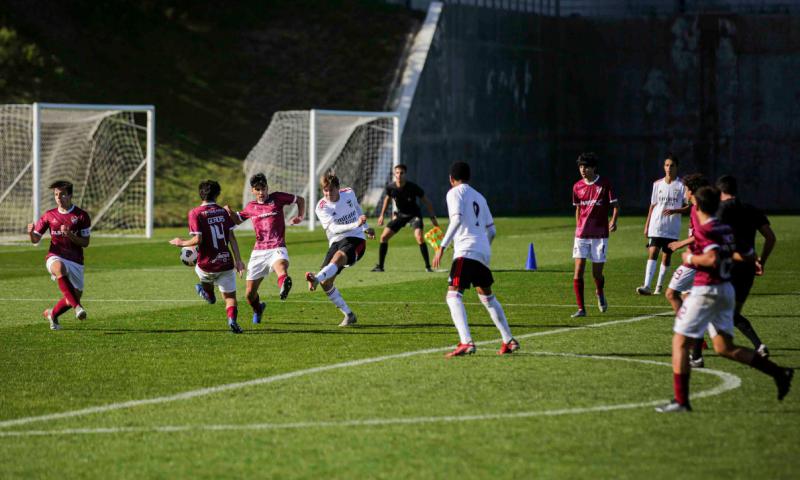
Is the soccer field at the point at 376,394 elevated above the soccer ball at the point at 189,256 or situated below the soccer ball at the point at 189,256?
below

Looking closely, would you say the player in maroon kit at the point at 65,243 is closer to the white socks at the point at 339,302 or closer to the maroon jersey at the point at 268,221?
the maroon jersey at the point at 268,221

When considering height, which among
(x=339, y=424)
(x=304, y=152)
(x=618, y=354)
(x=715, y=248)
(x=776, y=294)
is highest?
(x=304, y=152)

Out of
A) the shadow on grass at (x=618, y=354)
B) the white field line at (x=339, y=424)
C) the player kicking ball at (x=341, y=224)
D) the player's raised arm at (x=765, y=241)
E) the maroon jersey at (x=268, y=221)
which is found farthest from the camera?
the player kicking ball at (x=341, y=224)

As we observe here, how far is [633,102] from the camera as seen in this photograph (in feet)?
168

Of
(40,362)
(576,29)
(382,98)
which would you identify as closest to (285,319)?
(40,362)

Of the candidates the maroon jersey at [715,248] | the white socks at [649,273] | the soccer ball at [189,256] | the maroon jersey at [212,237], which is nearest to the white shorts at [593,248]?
the white socks at [649,273]

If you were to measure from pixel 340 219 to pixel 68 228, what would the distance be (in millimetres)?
3291

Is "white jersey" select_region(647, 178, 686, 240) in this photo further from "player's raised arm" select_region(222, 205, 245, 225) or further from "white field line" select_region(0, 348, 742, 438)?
"white field line" select_region(0, 348, 742, 438)

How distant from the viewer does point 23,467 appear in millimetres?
8086

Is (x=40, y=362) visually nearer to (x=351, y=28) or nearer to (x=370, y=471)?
(x=370, y=471)

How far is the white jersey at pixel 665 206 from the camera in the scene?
63.3 feet

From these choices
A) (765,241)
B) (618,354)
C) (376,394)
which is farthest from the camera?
(618,354)

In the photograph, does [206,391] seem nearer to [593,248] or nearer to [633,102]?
[593,248]

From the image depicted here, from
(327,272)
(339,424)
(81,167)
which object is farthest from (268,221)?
(81,167)
